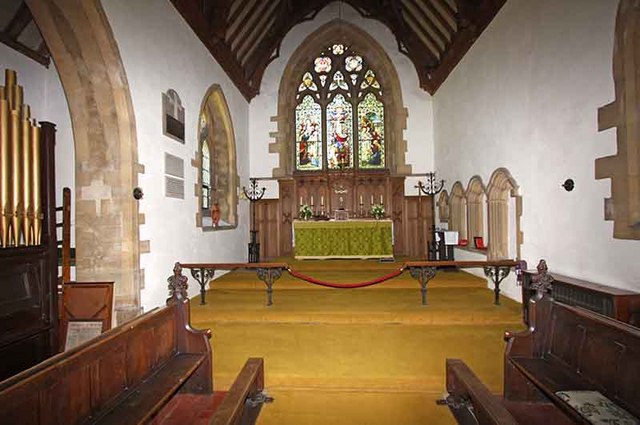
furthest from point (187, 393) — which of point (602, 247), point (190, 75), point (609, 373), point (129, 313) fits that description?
point (190, 75)


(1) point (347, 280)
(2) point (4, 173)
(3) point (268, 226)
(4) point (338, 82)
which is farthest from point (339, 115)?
(2) point (4, 173)

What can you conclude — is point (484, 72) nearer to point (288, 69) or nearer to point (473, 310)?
point (473, 310)

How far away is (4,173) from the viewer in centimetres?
276

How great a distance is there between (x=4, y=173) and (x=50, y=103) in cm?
387

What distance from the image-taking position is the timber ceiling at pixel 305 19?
19.6 ft

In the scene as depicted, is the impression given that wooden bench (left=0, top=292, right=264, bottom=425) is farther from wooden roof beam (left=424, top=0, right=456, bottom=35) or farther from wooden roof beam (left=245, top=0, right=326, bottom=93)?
wooden roof beam (left=245, top=0, right=326, bottom=93)

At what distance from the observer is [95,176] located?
407 centimetres

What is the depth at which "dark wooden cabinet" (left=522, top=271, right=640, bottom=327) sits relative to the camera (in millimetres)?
2893

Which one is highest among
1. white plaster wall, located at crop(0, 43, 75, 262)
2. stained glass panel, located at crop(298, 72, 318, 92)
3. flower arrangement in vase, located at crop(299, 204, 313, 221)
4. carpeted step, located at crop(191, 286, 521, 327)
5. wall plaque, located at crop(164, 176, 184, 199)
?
stained glass panel, located at crop(298, 72, 318, 92)

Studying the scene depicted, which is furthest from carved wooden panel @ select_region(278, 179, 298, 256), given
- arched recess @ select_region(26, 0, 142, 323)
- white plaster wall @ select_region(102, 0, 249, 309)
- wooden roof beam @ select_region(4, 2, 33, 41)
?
wooden roof beam @ select_region(4, 2, 33, 41)

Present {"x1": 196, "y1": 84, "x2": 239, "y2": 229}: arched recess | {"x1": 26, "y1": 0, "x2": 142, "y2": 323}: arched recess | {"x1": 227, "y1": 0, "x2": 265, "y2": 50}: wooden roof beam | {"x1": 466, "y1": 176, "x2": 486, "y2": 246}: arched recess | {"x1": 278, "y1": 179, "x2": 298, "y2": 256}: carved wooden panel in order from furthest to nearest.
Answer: {"x1": 278, "y1": 179, "x2": 298, "y2": 256}: carved wooden panel
{"x1": 196, "y1": 84, "x2": 239, "y2": 229}: arched recess
{"x1": 227, "y1": 0, "x2": 265, "y2": 50}: wooden roof beam
{"x1": 466, "y1": 176, "x2": 486, "y2": 246}: arched recess
{"x1": 26, "y1": 0, "x2": 142, "y2": 323}: arched recess

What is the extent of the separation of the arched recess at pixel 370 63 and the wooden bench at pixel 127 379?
6.38 m

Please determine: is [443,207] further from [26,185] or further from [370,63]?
[26,185]

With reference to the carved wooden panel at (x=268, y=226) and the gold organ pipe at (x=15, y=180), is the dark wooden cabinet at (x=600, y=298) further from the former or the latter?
the carved wooden panel at (x=268, y=226)
